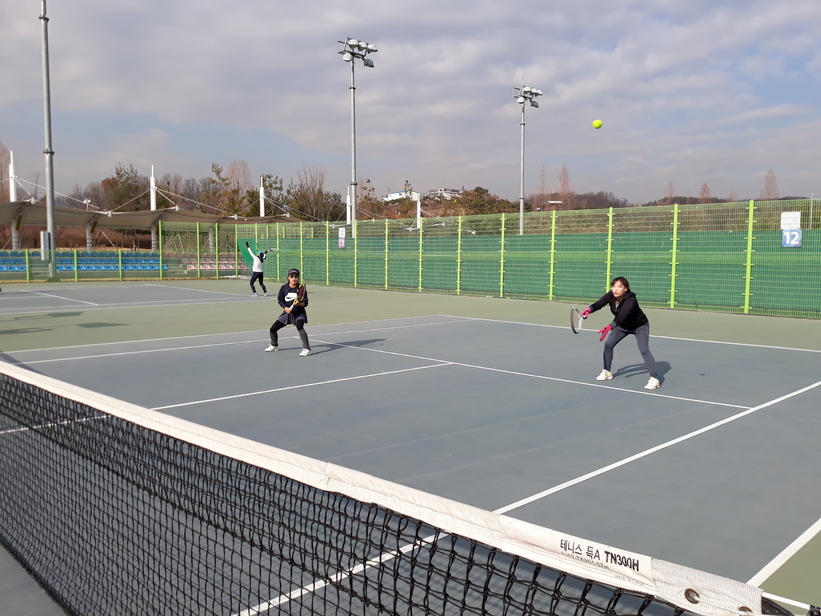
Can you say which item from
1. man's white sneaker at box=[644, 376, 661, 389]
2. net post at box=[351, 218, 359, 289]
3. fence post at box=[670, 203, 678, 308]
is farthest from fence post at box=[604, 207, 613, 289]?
man's white sneaker at box=[644, 376, 661, 389]

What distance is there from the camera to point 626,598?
3566mm

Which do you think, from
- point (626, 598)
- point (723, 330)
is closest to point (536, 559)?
point (626, 598)

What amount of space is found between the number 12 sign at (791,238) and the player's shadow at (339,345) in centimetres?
1090

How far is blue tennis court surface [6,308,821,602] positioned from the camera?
15.3 ft

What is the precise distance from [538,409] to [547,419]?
17.1 inches

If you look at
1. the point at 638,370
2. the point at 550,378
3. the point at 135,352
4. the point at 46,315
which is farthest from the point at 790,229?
the point at 46,315

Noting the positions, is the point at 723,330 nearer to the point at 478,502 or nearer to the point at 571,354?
the point at 571,354


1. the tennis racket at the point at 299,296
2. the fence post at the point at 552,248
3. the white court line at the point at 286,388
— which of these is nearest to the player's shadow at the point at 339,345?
the tennis racket at the point at 299,296

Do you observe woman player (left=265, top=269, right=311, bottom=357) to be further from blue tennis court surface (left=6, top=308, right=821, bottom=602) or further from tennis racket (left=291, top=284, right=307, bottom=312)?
blue tennis court surface (left=6, top=308, right=821, bottom=602)

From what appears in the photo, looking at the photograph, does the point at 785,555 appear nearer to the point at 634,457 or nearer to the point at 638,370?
the point at 634,457

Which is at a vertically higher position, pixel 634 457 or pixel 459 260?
pixel 459 260

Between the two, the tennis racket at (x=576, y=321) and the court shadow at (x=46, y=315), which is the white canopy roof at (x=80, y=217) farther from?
the tennis racket at (x=576, y=321)

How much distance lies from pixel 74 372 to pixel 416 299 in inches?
569

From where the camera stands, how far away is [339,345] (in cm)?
1236
